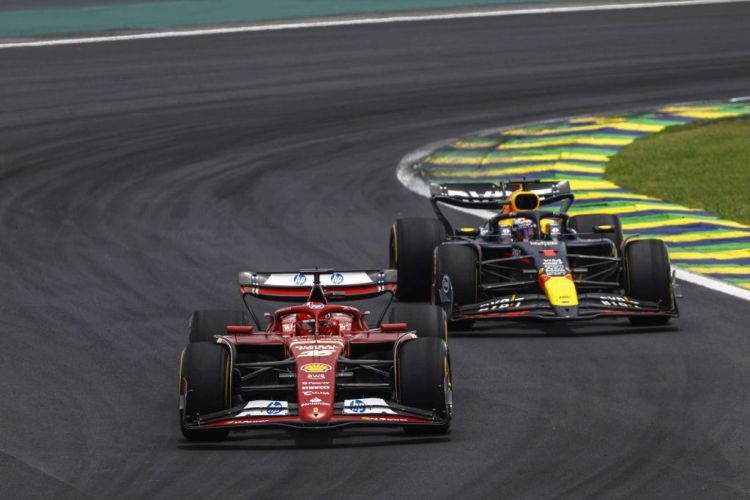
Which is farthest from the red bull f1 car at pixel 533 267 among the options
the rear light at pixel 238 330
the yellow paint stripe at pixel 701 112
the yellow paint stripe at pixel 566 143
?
the yellow paint stripe at pixel 701 112

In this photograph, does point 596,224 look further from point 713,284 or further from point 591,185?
point 591,185

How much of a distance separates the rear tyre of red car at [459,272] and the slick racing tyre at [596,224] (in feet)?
5.91

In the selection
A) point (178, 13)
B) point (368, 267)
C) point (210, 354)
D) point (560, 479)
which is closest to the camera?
point (560, 479)

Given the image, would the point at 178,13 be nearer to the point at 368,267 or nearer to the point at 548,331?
the point at 368,267

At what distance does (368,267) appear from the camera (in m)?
19.1

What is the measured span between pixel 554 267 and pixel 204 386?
511 centimetres

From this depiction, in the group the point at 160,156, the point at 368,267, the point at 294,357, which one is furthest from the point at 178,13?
the point at 294,357

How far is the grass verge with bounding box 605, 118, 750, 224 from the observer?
23.2m

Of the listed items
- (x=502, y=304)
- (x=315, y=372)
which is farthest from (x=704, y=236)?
(x=315, y=372)

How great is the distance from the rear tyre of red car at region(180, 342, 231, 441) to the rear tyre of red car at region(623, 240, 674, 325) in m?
5.30

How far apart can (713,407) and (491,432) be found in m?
1.87

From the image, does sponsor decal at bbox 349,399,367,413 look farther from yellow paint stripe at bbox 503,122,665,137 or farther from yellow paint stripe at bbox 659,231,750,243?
yellow paint stripe at bbox 503,122,665,137

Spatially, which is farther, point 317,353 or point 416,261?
point 416,261

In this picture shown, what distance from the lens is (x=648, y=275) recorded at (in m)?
16.3
